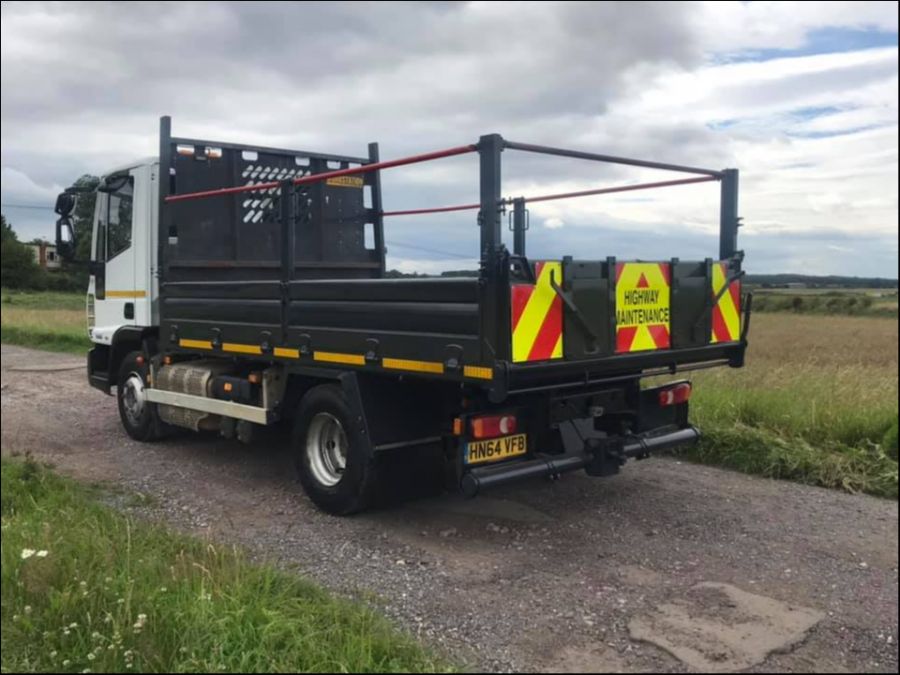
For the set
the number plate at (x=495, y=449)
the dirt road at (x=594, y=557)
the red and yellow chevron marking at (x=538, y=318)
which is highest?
the red and yellow chevron marking at (x=538, y=318)

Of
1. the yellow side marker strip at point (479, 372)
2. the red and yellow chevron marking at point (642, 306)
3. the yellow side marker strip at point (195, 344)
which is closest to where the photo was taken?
the yellow side marker strip at point (479, 372)

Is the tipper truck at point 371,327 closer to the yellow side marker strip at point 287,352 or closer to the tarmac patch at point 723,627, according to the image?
the yellow side marker strip at point 287,352

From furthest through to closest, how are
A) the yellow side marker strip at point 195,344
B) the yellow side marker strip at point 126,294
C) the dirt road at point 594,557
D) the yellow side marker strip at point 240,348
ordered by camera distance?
the yellow side marker strip at point 126,294, the yellow side marker strip at point 195,344, the yellow side marker strip at point 240,348, the dirt road at point 594,557

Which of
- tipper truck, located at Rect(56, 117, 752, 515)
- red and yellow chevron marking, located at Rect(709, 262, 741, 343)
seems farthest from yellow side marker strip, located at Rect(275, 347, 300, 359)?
red and yellow chevron marking, located at Rect(709, 262, 741, 343)

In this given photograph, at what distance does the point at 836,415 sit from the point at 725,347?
3.84ft

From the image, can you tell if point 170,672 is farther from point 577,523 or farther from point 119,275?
point 119,275

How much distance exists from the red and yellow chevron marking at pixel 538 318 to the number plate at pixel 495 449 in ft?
2.14

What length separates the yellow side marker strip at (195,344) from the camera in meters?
6.77

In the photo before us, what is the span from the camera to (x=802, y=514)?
542 centimetres

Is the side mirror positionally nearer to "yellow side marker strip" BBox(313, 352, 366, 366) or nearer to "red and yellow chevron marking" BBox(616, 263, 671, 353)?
"yellow side marker strip" BBox(313, 352, 366, 366)

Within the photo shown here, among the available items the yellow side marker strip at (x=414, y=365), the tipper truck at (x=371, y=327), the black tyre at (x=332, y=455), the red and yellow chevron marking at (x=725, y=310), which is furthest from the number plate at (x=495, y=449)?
the red and yellow chevron marking at (x=725, y=310)

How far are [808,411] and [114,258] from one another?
6.27 meters

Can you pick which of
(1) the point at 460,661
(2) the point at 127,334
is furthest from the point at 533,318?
(2) the point at 127,334

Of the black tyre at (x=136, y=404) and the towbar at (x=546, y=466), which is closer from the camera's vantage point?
the towbar at (x=546, y=466)
